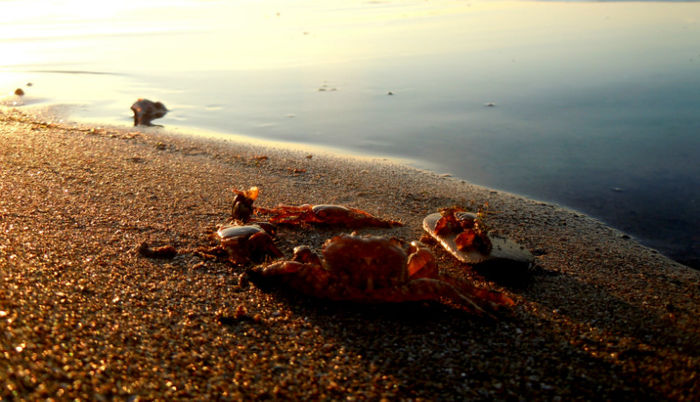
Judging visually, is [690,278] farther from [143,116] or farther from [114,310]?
[143,116]

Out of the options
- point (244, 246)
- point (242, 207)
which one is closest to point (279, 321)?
point (244, 246)

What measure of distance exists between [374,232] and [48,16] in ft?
77.0

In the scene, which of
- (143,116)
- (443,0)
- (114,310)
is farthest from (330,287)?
(443,0)

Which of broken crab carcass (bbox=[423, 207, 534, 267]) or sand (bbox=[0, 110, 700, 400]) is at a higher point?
broken crab carcass (bbox=[423, 207, 534, 267])

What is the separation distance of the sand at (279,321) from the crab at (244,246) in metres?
0.11

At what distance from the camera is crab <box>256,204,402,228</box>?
457 centimetres

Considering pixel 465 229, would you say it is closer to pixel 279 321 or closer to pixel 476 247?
pixel 476 247

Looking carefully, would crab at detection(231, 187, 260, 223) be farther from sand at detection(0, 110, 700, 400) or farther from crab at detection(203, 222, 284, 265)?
crab at detection(203, 222, 284, 265)

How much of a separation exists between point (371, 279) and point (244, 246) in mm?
1056

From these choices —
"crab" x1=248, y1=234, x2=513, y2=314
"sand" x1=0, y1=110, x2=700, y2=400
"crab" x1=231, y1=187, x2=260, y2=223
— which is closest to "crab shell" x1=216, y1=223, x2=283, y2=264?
"sand" x1=0, y1=110, x2=700, y2=400

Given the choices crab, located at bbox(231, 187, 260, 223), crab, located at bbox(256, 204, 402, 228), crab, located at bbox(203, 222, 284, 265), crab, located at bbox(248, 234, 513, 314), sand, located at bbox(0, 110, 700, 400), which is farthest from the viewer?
crab, located at bbox(256, 204, 402, 228)

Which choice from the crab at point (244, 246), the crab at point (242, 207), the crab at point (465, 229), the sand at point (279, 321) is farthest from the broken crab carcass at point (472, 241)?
the crab at point (242, 207)

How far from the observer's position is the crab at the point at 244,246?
3.72 meters

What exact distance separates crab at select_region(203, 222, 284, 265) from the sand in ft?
0.37
